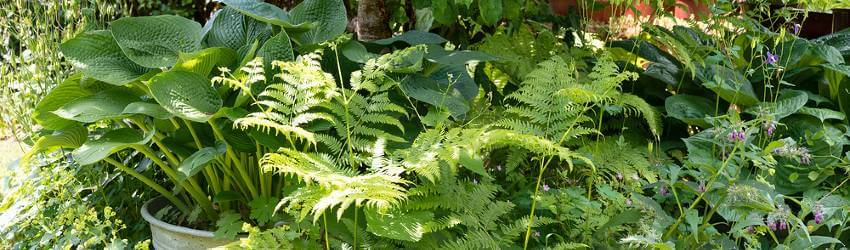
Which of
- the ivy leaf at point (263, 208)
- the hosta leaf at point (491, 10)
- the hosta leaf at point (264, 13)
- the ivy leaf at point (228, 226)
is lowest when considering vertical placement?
the ivy leaf at point (228, 226)

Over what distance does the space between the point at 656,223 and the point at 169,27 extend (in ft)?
4.44

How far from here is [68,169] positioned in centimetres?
271

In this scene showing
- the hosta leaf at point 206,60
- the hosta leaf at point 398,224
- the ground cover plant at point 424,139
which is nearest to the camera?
the hosta leaf at point 398,224

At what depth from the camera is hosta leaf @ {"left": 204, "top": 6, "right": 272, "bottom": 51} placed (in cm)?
228

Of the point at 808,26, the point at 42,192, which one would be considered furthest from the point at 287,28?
the point at 808,26

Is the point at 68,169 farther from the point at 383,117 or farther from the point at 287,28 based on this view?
the point at 383,117

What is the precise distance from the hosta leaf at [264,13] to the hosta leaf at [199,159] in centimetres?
34

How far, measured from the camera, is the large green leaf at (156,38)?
209cm

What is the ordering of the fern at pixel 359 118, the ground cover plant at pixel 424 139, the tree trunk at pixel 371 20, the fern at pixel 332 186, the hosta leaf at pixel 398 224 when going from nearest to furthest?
the fern at pixel 332 186, the hosta leaf at pixel 398 224, the ground cover plant at pixel 424 139, the fern at pixel 359 118, the tree trunk at pixel 371 20

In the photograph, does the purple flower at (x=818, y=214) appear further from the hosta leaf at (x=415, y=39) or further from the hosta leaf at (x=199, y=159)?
the hosta leaf at (x=199, y=159)

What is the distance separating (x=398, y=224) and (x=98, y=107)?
857 millimetres

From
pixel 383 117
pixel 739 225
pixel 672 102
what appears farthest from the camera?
pixel 672 102

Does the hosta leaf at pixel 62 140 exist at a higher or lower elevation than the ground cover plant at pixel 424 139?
lower

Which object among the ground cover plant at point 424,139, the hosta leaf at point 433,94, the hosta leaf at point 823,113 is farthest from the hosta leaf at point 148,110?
the hosta leaf at point 823,113
